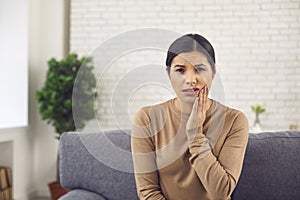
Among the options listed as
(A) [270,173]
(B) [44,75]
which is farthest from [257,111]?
(A) [270,173]

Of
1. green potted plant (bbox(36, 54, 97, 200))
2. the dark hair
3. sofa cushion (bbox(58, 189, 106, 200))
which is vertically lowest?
sofa cushion (bbox(58, 189, 106, 200))

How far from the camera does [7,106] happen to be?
422 cm

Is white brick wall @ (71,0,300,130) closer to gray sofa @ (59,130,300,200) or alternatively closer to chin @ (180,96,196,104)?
gray sofa @ (59,130,300,200)

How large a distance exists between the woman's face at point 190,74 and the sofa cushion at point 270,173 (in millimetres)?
509

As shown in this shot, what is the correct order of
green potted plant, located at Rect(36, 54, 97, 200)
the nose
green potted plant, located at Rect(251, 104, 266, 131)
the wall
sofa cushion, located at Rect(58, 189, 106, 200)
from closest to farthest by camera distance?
the nose < sofa cushion, located at Rect(58, 189, 106, 200) < green potted plant, located at Rect(36, 54, 97, 200) < green potted plant, located at Rect(251, 104, 266, 131) < the wall

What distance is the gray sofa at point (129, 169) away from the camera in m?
1.93

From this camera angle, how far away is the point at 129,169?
6.38ft

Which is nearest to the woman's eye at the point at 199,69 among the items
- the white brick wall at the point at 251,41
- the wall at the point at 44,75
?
the white brick wall at the point at 251,41

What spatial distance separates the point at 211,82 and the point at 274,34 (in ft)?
9.84

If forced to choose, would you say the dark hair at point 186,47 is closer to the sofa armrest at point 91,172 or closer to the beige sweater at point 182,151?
the beige sweater at point 182,151

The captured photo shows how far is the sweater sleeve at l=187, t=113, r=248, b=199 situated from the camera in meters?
1.61

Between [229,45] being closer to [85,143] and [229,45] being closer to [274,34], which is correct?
[274,34]

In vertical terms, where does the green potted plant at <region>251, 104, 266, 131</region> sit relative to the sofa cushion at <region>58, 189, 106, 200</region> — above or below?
above

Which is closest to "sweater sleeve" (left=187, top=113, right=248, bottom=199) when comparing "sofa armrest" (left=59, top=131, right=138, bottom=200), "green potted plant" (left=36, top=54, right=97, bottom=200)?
"sofa armrest" (left=59, top=131, right=138, bottom=200)
